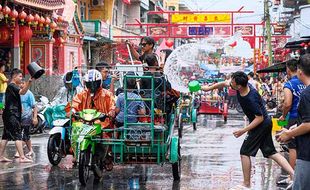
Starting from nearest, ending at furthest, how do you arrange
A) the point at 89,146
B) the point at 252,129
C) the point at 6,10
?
the point at 252,129 → the point at 89,146 → the point at 6,10

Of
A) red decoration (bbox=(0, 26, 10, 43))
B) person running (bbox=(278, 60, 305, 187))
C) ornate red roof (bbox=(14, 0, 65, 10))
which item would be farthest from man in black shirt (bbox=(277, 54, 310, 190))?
red decoration (bbox=(0, 26, 10, 43))

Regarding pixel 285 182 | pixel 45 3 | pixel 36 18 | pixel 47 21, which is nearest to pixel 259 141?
pixel 285 182

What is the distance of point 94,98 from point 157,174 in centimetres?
181

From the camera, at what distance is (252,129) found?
9.45 metres

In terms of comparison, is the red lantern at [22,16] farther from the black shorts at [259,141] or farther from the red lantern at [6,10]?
the black shorts at [259,141]

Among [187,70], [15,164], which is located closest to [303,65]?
[187,70]

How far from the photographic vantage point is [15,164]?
1260 cm

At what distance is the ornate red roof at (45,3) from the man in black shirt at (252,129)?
1385 cm

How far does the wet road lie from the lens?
1020 cm

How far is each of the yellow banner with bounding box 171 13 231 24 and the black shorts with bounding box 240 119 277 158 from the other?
28.8 meters

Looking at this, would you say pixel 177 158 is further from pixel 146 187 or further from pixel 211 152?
pixel 211 152

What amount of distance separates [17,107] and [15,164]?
116 centimetres

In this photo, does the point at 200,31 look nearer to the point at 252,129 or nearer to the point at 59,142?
the point at 59,142

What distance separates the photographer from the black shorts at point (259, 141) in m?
9.43
